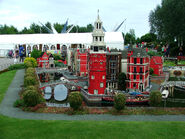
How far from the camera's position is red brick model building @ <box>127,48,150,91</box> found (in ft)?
182

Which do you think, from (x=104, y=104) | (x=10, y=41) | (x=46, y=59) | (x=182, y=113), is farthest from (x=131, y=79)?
(x=10, y=41)

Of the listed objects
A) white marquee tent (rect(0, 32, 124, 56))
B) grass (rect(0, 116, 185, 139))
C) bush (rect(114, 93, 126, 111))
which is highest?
white marquee tent (rect(0, 32, 124, 56))

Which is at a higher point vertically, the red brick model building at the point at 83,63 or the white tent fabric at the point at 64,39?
the white tent fabric at the point at 64,39

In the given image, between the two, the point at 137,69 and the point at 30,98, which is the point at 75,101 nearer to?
the point at 30,98

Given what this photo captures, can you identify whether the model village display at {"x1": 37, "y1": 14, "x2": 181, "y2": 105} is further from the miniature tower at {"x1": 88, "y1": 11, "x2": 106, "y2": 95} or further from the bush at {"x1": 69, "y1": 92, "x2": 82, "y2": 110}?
the bush at {"x1": 69, "y1": 92, "x2": 82, "y2": 110}

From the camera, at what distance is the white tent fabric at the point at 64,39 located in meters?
127

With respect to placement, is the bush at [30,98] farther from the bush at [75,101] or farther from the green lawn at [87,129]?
the bush at [75,101]

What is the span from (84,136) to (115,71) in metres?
31.0

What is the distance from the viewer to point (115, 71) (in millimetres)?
60938

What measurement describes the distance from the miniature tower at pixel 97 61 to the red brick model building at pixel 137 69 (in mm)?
7095

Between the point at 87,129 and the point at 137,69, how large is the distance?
25953mm

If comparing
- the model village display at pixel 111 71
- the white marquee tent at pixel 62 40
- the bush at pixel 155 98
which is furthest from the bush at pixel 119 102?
the white marquee tent at pixel 62 40

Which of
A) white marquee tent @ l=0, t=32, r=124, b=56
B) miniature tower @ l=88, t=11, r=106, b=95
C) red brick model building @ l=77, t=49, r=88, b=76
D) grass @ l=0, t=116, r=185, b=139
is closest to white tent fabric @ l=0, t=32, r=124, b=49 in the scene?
white marquee tent @ l=0, t=32, r=124, b=56

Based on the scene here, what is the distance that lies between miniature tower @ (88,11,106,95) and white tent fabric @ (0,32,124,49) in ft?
243
